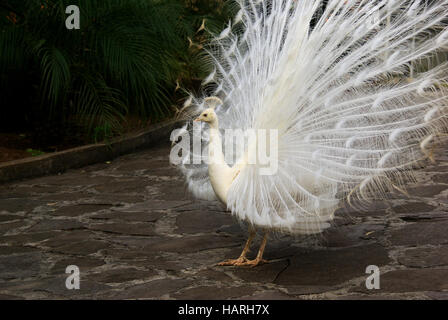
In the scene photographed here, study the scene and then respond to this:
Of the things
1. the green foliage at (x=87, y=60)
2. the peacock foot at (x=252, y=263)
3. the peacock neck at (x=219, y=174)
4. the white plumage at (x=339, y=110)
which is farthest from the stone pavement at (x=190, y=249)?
the green foliage at (x=87, y=60)

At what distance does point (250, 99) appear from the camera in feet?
14.9

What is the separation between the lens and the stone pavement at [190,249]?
13.3 feet

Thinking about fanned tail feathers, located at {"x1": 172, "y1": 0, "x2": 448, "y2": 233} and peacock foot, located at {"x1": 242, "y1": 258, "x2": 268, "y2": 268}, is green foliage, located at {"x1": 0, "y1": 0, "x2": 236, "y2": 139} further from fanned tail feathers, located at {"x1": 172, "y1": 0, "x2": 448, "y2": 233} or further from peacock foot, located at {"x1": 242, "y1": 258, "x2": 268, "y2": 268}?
peacock foot, located at {"x1": 242, "y1": 258, "x2": 268, "y2": 268}

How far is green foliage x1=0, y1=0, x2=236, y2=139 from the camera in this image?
26.0 ft

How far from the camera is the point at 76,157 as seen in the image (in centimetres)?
803

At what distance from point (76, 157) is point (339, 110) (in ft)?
14.8

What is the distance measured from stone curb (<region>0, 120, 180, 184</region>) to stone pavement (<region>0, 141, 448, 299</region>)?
0.56 meters

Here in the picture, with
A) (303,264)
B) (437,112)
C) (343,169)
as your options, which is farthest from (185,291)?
(437,112)

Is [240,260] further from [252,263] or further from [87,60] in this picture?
[87,60]

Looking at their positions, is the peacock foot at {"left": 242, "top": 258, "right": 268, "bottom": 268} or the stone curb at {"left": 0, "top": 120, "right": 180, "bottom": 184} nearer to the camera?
the peacock foot at {"left": 242, "top": 258, "right": 268, "bottom": 268}

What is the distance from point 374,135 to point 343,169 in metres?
0.29

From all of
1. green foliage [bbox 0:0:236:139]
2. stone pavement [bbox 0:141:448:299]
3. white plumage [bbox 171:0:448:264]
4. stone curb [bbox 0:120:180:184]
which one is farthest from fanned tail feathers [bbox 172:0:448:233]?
stone curb [bbox 0:120:180:184]

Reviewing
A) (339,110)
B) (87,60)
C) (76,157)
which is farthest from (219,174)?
(87,60)

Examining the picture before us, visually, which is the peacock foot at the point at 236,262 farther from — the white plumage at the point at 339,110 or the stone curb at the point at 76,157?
Result: the stone curb at the point at 76,157
